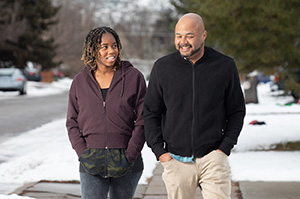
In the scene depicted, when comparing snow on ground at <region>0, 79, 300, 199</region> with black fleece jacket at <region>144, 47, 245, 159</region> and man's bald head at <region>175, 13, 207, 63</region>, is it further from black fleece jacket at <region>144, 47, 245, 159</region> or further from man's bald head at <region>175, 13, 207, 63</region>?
man's bald head at <region>175, 13, 207, 63</region>

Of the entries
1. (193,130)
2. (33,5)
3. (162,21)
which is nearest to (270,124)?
(193,130)

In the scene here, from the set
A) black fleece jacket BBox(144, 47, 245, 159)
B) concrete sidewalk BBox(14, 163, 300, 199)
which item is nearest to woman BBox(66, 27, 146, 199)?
black fleece jacket BBox(144, 47, 245, 159)

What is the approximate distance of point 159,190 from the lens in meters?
6.39

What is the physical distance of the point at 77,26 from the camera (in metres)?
66.9

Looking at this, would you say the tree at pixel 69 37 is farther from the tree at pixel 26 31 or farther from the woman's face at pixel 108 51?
the woman's face at pixel 108 51

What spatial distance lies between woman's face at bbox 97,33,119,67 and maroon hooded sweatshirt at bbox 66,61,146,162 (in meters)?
0.09

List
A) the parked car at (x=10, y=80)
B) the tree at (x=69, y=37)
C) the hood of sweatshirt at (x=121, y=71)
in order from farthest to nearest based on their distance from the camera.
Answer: the tree at (x=69, y=37) → the parked car at (x=10, y=80) → the hood of sweatshirt at (x=121, y=71)

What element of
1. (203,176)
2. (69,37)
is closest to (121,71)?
(203,176)

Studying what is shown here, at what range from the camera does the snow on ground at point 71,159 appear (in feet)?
23.8

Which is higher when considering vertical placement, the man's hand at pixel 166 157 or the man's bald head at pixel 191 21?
the man's bald head at pixel 191 21

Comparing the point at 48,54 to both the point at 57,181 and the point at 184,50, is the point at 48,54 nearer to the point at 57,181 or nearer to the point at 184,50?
the point at 57,181

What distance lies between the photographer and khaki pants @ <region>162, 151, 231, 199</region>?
3338 mm

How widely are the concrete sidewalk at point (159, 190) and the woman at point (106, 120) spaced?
8.74 ft

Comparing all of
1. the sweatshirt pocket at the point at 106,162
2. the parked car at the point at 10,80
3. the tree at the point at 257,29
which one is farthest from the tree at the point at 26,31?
the sweatshirt pocket at the point at 106,162
